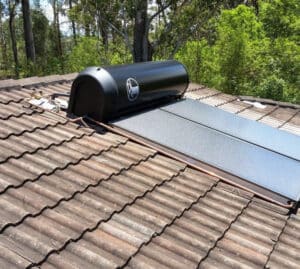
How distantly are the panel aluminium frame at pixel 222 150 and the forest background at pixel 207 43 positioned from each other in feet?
30.8

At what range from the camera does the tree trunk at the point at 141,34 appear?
1878 cm

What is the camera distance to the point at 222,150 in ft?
14.5

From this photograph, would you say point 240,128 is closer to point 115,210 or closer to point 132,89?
point 132,89

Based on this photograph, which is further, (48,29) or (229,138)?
(48,29)

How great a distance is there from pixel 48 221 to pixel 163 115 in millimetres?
2490

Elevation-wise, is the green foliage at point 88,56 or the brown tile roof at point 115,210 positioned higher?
the brown tile roof at point 115,210

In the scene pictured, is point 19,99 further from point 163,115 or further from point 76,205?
point 76,205

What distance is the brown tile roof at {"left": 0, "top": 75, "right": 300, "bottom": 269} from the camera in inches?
111

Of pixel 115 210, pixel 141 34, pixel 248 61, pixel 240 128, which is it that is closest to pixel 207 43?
pixel 141 34

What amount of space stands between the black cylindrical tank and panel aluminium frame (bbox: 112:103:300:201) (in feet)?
0.63

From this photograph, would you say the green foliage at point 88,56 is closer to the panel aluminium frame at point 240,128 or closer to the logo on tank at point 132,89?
the panel aluminium frame at point 240,128

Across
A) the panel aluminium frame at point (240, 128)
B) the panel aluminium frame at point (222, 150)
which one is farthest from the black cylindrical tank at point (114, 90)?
the panel aluminium frame at point (240, 128)

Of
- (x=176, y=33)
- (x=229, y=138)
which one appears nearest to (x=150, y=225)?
(x=229, y=138)

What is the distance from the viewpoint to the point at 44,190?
11.0 feet
